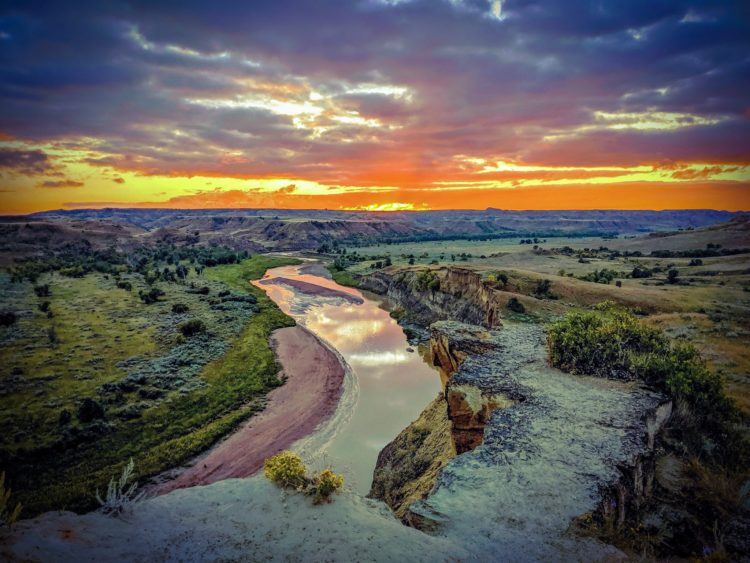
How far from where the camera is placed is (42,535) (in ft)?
28.1

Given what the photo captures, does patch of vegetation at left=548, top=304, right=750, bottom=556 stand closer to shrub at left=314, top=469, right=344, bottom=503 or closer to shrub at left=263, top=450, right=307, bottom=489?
shrub at left=314, top=469, right=344, bottom=503

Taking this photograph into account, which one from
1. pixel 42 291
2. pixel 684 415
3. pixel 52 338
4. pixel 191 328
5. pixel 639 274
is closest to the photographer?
pixel 684 415

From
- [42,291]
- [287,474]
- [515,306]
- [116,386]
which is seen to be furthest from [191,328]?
[515,306]

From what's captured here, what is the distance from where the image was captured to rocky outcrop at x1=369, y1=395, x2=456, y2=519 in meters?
17.6

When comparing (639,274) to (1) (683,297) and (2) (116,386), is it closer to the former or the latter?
(1) (683,297)

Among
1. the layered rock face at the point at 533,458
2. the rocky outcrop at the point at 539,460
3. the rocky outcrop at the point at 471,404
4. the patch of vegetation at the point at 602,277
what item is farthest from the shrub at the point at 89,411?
the patch of vegetation at the point at 602,277

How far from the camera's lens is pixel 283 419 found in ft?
97.6

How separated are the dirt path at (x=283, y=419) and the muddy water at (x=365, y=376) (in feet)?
6.73

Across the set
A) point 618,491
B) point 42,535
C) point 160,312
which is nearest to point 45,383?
point 160,312

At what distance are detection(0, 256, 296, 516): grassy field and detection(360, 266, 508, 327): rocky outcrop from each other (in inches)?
850

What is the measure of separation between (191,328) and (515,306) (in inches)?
1542

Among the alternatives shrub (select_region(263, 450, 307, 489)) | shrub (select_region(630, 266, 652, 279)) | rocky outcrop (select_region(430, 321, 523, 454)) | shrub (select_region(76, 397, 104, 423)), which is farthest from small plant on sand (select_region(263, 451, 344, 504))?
shrub (select_region(630, 266, 652, 279))

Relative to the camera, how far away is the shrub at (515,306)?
39.0 meters

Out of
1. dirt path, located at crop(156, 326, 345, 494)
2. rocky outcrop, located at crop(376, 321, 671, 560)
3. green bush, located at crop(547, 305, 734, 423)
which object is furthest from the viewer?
dirt path, located at crop(156, 326, 345, 494)
